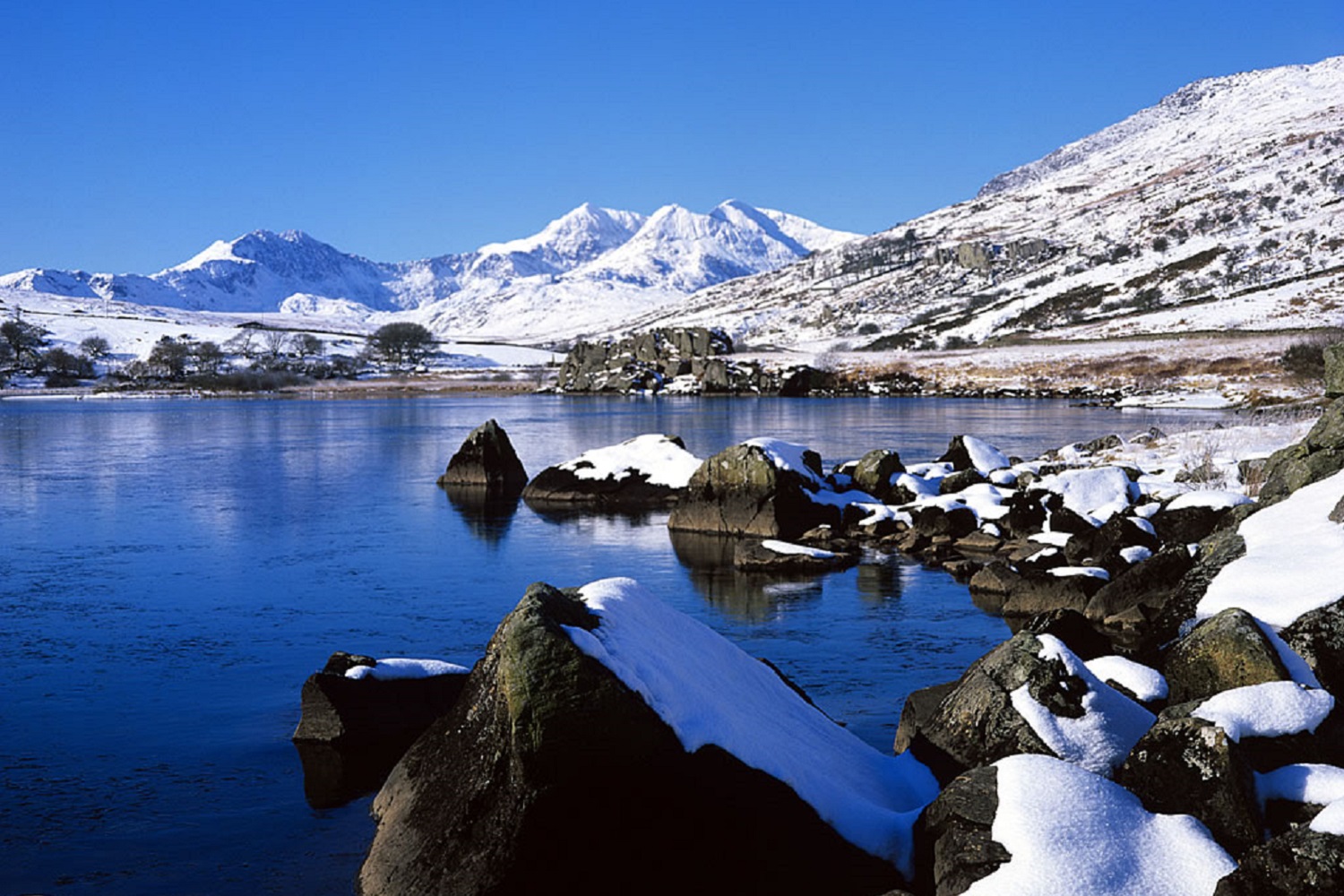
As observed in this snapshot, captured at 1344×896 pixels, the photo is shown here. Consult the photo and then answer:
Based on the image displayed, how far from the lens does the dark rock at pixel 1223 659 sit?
9.73 m

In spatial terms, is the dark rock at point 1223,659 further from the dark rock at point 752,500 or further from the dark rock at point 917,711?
the dark rock at point 752,500

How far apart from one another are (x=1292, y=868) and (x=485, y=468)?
106ft

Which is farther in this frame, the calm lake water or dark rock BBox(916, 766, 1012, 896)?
the calm lake water

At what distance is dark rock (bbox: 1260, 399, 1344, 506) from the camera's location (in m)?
17.7

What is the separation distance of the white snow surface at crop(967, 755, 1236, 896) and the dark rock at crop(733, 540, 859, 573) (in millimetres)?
15053

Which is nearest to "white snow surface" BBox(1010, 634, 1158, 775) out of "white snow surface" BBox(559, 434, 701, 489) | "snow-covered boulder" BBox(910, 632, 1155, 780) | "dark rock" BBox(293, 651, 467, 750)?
"snow-covered boulder" BBox(910, 632, 1155, 780)

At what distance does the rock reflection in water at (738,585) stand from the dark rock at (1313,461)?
25.2 ft

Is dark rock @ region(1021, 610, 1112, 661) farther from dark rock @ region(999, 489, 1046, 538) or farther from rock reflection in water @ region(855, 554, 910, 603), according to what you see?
dark rock @ region(999, 489, 1046, 538)

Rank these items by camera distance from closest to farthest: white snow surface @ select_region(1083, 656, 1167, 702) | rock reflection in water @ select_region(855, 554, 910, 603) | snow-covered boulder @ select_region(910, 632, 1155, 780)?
1. snow-covered boulder @ select_region(910, 632, 1155, 780)
2. white snow surface @ select_region(1083, 656, 1167, 702)
3. rock reflection in water @ select_region(855, 554, 910, 603)

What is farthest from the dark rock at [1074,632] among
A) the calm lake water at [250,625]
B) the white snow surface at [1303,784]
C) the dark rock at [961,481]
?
the dark rock at [961,481]

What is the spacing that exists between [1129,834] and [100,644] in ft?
47.5

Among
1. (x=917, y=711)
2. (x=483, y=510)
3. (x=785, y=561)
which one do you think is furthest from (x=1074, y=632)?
(x=483, y=510)

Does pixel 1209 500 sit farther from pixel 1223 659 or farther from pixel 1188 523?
pixel 1223 659

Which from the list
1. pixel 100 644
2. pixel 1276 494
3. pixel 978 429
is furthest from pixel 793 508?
pixel 978 429
